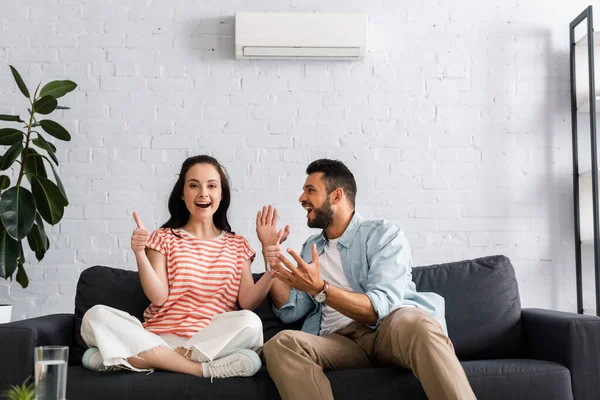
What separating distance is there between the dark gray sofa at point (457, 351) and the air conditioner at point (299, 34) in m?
1.37

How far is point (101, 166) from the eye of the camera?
3.83 m

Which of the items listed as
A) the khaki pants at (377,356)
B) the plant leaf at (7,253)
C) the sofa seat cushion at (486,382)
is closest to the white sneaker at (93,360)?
the khaki pants at (377,356)

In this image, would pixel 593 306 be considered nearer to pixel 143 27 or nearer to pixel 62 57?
pixel 143 27

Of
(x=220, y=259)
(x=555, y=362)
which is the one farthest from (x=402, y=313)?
(x=220, y=259)

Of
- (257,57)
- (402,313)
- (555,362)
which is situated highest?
(257,57)

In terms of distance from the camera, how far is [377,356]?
263 centimetres

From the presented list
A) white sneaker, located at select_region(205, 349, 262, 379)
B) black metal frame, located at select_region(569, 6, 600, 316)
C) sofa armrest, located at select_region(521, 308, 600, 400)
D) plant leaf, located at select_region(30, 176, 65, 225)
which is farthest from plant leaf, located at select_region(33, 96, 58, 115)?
black metal frame, located at select_region(569, 6, 600, 316)

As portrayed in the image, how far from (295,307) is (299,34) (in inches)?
60.1

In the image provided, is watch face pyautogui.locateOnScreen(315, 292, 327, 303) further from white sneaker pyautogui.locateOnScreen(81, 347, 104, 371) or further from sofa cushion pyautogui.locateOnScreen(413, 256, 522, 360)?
white sneaker pyautogui.locateOnScreen(81, 347, 104, 371)

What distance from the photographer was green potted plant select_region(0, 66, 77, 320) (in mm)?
3279

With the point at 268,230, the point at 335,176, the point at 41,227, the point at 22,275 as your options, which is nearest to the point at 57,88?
the point at 41,227

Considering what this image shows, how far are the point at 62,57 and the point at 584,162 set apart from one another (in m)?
2.71

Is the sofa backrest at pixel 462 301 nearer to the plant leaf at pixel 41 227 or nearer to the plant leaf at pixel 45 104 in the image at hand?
the plant leaf at pixel 41 227

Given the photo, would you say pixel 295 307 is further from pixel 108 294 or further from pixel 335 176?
pixel 108 294
